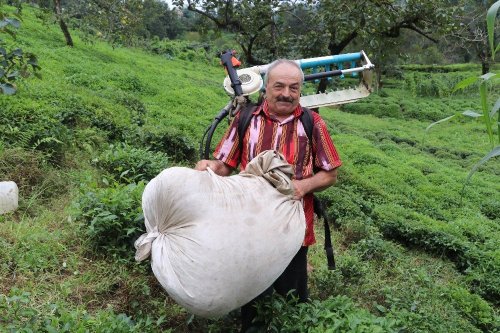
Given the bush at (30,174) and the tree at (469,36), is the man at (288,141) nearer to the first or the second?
the tree at (469,36)

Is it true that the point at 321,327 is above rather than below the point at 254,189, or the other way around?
below

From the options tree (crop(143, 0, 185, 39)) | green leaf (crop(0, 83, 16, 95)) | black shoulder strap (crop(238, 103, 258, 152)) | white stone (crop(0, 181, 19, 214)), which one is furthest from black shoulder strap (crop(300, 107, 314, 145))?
tree (crop(143, 0, 185, 39))

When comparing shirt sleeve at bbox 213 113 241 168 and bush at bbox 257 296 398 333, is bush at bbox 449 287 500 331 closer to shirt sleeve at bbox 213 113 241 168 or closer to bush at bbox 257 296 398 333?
bush at bbox 257 296 398 333

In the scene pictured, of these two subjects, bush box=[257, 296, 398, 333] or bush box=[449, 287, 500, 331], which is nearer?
bush box=[257, 296, 398, 333]

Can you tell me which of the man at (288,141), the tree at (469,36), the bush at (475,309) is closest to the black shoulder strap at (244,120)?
the man at (288,141)

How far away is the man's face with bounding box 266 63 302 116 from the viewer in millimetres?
2637

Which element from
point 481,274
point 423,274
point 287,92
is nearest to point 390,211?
point 481,274

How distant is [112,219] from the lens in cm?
320

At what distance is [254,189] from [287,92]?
602 millimetres

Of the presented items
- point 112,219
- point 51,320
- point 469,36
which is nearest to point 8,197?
point 112,219

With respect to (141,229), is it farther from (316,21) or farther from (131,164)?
(316,21)

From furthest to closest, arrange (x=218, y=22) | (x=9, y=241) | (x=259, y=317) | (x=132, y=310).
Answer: (x=218, y=22) < (x=9, y=241) < (x=132, y=310) < (x=259, y=317)

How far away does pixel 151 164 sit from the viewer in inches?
178

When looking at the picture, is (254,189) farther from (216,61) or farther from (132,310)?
(216,61)
